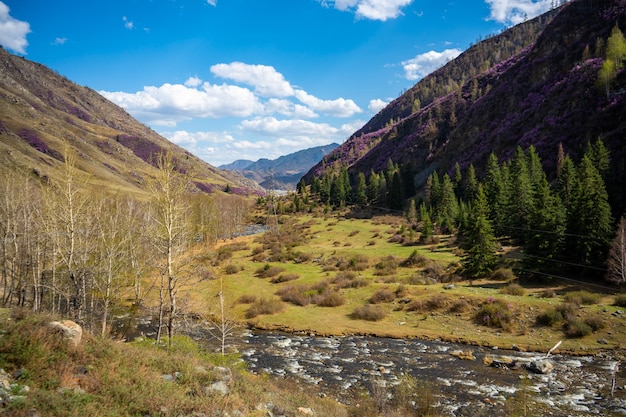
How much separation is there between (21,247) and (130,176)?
5989 inches

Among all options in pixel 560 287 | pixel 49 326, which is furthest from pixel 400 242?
pixel 49 326

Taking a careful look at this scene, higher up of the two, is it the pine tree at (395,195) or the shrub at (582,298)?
the pine tree at (395,195)

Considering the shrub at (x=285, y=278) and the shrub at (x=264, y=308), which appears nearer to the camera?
the shrub at (x=264, y=308)

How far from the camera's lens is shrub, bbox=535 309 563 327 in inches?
Answer: 1130

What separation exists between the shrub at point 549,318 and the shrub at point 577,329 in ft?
2.95

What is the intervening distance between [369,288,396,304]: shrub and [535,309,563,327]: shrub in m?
13.7

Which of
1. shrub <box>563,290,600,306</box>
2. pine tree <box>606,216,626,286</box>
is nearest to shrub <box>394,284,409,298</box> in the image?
shrub <box>563,290,600,306</box>

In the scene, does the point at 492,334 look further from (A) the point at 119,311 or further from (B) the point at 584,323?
(A) the point at 119,311

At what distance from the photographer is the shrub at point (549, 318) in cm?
2870

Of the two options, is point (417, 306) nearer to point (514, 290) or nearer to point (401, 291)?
point (401, 291)

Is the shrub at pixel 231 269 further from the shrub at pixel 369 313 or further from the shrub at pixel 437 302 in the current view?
the shrub at pixel 437 302

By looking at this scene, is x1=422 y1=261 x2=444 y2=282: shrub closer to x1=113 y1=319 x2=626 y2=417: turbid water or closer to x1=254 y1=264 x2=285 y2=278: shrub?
x1=113 y1=319 x2=626 y2=417: turbid water

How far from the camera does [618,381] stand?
20.5 meters

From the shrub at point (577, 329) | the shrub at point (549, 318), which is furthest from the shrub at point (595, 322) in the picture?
the shrub at point (549, 318)
